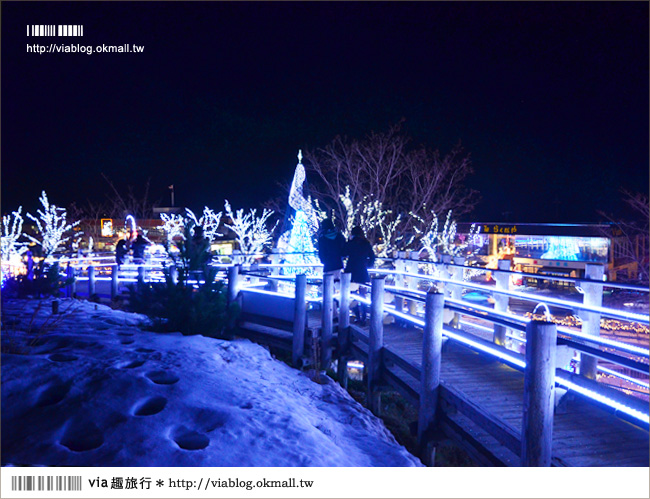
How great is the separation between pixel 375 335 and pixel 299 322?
68.1 inches

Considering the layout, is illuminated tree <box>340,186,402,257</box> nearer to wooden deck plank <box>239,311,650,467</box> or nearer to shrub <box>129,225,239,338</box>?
shrub <box>129,225,239,338</box>

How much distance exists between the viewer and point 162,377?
4.57 m

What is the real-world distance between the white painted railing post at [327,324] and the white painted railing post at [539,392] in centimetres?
436

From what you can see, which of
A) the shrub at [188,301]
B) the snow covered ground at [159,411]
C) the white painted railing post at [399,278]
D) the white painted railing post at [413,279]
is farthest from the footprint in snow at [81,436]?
the white painted railing post at [413,279]

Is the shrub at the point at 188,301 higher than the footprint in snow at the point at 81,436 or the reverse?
higher

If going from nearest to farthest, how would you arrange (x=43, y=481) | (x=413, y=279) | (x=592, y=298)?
(x=43, y=481)
(x=592, y=298)
(x=413, y=279)

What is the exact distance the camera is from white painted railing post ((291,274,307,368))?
7.58 meters

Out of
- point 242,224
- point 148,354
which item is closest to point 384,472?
point 148,354

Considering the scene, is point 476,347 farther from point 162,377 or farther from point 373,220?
point 373,220

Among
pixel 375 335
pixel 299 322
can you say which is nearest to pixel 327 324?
pixel 299 322

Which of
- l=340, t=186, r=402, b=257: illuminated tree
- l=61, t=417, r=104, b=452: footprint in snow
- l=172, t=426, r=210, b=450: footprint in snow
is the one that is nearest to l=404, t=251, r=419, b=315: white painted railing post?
l=172, t=426, r=210, b=450: footprint in snow

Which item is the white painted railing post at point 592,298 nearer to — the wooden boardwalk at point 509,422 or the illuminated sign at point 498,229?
the wooden boardwalk at point 509,422

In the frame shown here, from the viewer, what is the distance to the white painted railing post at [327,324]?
7441 millimetres

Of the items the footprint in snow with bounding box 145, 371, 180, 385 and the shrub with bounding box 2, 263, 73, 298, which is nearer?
the footprint in snow with bounding box 145, 371, 180, 385
